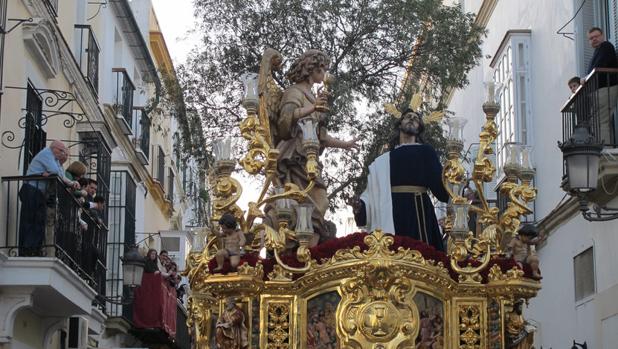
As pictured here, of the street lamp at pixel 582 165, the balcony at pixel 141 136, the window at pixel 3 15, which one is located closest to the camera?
the street lamp at pixel 582 165

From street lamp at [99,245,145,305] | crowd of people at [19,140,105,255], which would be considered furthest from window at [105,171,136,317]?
crowd of people at [19,140,105,255]

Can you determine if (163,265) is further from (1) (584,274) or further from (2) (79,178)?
(1) (584,274)

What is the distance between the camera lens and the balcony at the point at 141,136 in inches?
894

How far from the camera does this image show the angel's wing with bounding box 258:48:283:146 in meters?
9.71

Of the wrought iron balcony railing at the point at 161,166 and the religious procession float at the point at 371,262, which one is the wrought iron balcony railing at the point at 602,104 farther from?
the wrought iron balcony railing at the point at 161,166

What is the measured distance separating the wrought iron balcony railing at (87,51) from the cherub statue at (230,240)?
9289 mm

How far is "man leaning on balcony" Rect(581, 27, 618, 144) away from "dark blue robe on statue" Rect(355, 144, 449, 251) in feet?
13.8

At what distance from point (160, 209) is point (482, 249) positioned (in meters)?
18.8

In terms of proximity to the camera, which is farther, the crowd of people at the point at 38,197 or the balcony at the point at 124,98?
the balcony at the point at 124,98

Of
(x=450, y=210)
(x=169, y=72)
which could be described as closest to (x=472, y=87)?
(x=169, y=72)

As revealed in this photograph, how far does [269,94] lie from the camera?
9.88m

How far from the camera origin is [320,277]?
28.2 feet

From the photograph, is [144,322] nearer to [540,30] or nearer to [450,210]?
[540,30]

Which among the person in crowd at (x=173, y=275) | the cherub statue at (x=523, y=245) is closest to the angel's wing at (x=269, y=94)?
the cherub statue at (x=523, y=245)
